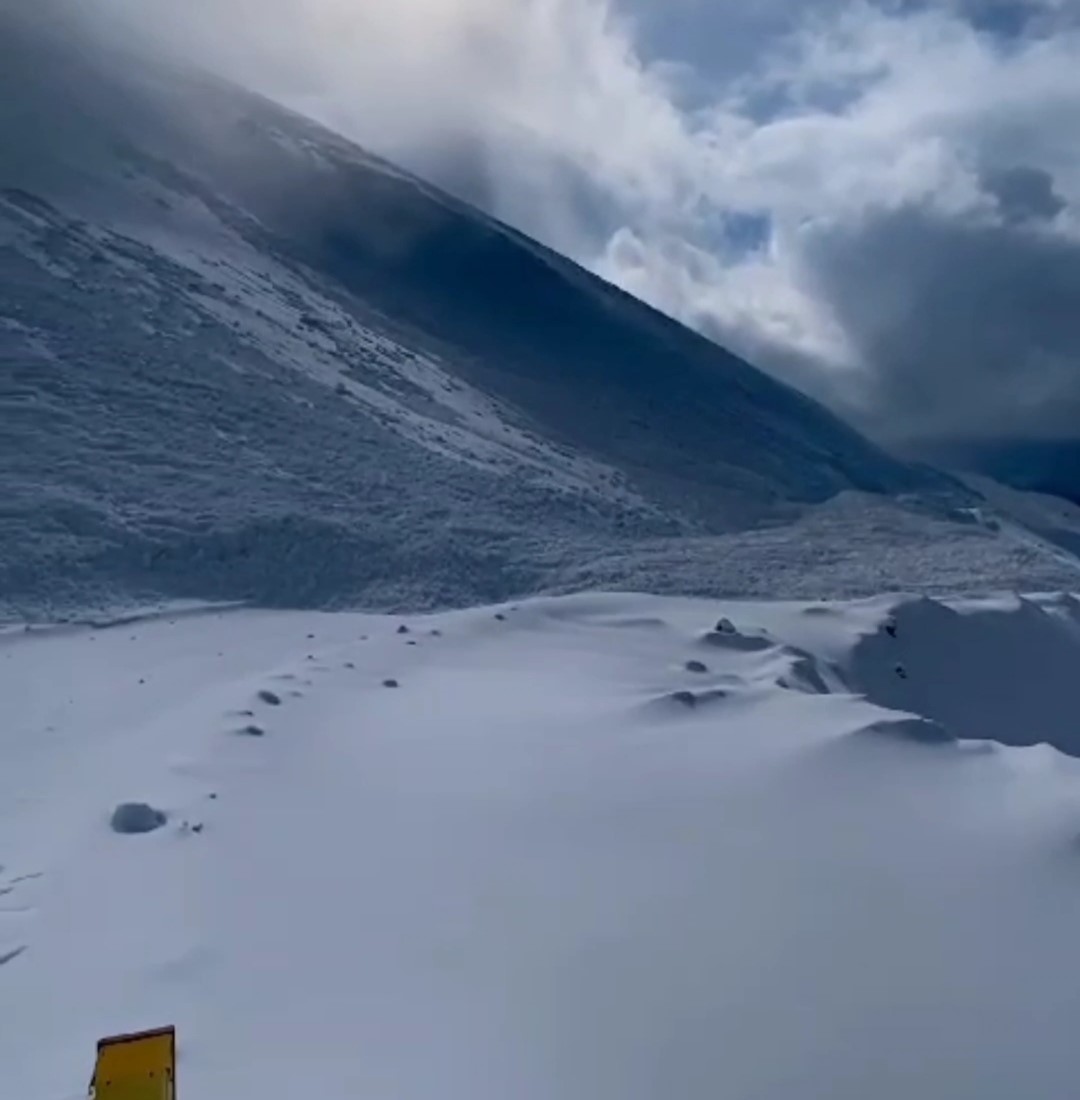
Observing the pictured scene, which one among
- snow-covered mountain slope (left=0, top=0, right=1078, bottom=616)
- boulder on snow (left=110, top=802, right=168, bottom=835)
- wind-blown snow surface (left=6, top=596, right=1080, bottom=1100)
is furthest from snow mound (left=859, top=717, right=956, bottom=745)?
snow-covered mountain slope (left=0, top=0, right=1078, bottom=616)

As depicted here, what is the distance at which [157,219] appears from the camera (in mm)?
31359

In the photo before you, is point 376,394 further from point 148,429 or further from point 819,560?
point 819,560

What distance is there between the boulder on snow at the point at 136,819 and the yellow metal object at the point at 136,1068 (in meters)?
3.32

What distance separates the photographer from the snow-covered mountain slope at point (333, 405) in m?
17.3

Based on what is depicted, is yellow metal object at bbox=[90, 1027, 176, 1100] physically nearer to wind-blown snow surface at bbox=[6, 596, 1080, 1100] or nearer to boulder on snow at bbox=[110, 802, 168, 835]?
wind-blown snow surface at bbox=[6, 596, 1080, 1100]

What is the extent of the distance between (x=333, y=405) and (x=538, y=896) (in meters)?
19.2

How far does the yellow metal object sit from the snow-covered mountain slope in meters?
11.0

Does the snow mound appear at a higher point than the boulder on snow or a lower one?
higher

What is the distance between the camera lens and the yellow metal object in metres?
3.62

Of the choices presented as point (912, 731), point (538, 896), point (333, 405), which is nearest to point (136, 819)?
point (538, 896)

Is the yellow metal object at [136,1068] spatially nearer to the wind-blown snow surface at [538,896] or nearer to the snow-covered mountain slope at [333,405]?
the wind-blown snow surface at [538,896]

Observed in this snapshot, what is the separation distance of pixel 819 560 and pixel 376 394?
30.8 feet

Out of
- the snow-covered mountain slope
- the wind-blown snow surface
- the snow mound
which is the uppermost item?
the snow-covered mountain slope

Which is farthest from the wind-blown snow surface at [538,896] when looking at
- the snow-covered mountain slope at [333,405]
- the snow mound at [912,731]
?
the snow-covered mountain slope at [333,405]
